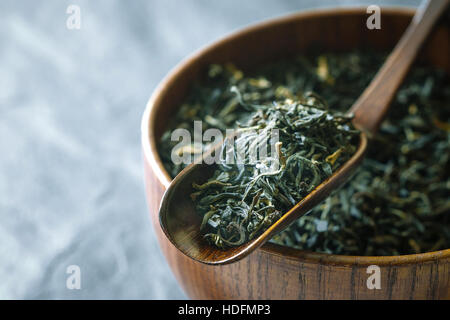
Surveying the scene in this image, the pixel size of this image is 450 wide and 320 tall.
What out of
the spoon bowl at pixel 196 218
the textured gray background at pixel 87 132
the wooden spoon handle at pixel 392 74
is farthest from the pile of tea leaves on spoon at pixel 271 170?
→ the textured gray background at pixel 87 132

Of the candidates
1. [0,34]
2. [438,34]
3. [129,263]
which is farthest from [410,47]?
[0,34]

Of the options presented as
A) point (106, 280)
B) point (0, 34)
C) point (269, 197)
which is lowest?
point (106, 280)

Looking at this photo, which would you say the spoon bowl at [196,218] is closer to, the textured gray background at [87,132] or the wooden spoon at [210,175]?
the wooden spoon at [210,175]

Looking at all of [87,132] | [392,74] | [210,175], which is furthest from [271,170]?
[87,132]

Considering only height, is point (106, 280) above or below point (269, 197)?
below

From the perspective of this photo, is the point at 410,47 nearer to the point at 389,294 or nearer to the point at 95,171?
the point at 389,294

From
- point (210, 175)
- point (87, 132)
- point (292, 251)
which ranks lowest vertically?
point (292, 251)

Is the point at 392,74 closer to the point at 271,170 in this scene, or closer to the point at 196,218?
the point at 271,170
